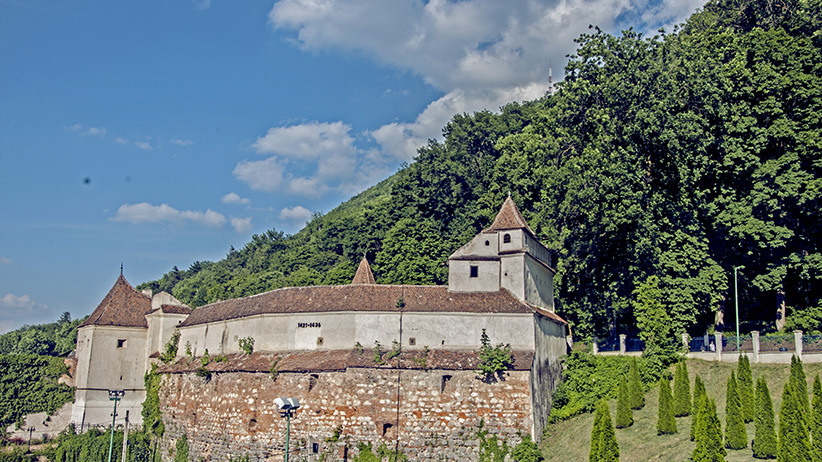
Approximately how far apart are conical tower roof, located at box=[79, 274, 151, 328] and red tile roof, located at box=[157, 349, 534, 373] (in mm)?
15005

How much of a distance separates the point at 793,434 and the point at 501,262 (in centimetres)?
1897

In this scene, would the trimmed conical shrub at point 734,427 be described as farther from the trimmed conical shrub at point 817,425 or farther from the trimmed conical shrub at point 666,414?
the trimmed conical shrub at point 666,414

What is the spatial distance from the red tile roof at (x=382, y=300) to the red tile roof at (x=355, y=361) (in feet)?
7.55

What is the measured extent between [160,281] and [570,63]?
10309 cm

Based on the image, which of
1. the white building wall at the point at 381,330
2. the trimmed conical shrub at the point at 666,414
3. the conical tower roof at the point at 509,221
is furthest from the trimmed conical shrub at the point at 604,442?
the conical tower roof at the point at 509,221

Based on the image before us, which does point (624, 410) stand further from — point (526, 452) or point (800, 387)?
point (800, 387)

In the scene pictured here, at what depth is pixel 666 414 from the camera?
2998 cm

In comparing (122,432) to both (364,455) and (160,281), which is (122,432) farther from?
(160,281)

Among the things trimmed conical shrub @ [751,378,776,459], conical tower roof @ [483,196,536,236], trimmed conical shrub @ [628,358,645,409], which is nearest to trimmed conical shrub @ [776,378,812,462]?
trimmed conical shrub @ [751,378,776,459]

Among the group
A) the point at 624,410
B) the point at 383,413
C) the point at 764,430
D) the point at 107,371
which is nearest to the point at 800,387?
the point at 764,430

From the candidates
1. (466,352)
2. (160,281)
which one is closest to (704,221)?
(466,352)

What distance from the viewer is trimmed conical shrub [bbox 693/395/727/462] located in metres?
24.0

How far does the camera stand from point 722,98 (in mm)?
40938

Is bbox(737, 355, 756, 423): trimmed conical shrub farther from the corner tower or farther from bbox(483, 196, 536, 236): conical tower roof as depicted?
bbox(483, 196, 536, 236): conical tower roof
